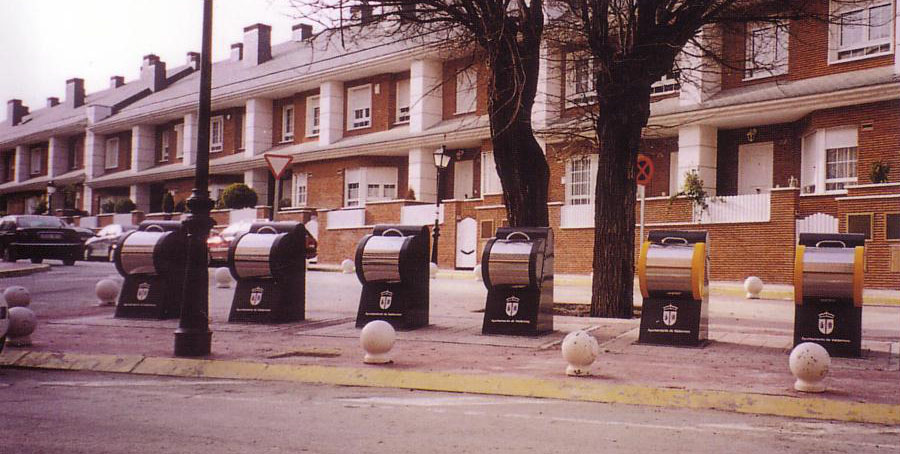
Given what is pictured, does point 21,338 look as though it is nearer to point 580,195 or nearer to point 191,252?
point 191,252

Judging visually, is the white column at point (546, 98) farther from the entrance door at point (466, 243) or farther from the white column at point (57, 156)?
the white column at point (57, 156)

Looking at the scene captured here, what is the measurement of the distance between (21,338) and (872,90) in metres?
19.5

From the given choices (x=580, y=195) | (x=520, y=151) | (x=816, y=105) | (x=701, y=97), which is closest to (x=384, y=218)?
(x=580, y=195)

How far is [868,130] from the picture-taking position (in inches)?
862

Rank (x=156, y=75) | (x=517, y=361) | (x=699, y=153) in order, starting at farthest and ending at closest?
(x=156, y=75)
(x=699, y=153)
(x=517, y=361)

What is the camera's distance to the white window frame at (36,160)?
60.9 m

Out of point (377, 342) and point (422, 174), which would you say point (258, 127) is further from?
point (377, 342)

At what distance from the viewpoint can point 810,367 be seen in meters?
7.24

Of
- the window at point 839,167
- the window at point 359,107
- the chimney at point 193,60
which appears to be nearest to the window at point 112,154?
the chimney at point 193,60

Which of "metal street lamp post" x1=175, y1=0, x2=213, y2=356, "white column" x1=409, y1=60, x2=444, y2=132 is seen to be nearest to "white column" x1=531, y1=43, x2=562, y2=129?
"white column" x1=409, y1=60, x2=444, y2=132

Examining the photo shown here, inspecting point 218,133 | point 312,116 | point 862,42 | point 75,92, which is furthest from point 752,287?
point 75,92

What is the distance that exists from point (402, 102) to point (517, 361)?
91.2 feet

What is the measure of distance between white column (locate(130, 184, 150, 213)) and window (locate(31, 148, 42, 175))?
575 inches

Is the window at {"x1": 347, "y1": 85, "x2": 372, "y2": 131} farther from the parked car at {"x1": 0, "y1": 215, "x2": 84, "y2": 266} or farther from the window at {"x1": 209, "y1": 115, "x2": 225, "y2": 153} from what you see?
the parked car at {"x1": 0, "y1": 215, "x2": 84, "y2": 266}
